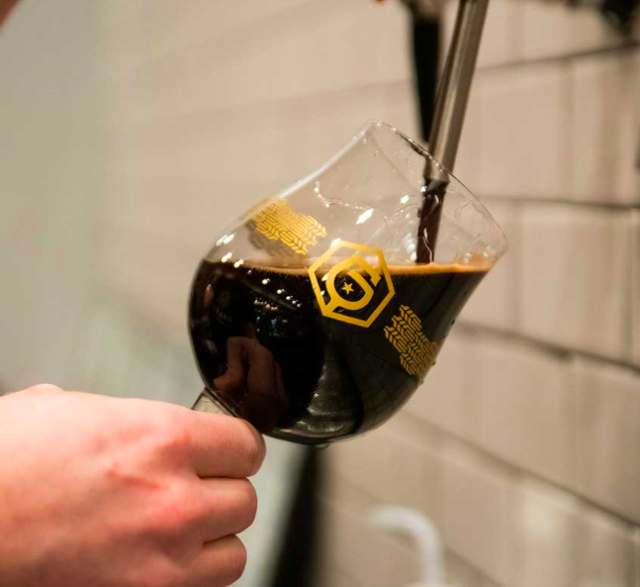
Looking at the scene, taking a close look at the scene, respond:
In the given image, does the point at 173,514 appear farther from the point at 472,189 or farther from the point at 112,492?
the point at 472,189

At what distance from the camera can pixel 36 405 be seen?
381 mm

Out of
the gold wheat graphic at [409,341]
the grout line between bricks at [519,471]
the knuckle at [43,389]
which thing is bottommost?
the grout line between bricks at [519,471]

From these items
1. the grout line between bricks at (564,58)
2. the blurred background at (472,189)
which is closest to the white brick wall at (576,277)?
the blurred background at (472,189)

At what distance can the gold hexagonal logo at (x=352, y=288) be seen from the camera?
40 cm

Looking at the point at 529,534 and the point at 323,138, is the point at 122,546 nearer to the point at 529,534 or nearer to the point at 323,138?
the point at 529,534

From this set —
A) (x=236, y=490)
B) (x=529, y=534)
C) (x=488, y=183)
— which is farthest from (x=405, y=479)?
(x=236, y=490)

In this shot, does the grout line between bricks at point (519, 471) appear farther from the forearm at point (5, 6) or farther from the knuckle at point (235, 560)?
the forearm at point (5, 6)

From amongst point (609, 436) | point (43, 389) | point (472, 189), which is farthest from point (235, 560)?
point (472, 189)

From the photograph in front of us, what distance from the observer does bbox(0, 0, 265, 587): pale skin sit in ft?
1.17

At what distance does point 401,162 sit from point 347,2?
0.50 meters

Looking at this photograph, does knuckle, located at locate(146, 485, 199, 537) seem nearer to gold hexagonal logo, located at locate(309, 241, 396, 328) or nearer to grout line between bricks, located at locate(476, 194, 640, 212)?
gold hexagonal logo, located at locate(309, 241, 396, 328)

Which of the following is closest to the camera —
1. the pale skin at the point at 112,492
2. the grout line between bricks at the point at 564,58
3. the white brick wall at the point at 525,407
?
the pale skin at the point at 112,492

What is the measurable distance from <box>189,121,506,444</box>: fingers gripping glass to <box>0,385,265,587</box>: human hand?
0.13 ft

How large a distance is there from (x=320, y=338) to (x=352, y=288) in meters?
0.03
